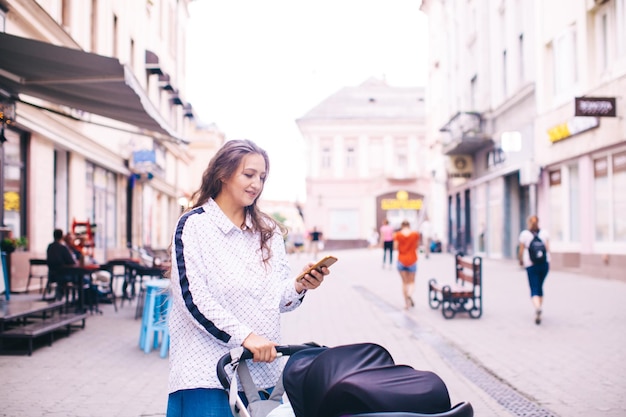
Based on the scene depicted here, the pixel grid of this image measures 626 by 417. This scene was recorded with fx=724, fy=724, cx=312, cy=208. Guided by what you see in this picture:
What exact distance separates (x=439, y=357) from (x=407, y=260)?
16.3 feet

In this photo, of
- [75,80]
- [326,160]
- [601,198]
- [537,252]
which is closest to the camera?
[75,80]

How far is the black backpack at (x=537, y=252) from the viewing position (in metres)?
10.8

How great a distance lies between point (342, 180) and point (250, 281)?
5604 cm

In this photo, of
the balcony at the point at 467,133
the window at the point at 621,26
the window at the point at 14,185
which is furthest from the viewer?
the balcony at the point at 467,133

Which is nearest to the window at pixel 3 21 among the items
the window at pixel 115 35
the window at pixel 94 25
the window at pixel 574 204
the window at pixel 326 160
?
the window at pixel 94 25

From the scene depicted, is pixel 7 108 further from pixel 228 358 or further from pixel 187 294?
pixel 228 358

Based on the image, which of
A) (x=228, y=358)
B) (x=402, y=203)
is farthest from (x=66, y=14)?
(x=402, y=203)

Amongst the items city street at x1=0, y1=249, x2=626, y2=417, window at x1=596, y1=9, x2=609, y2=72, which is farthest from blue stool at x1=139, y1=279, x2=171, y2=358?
window at x1=596, y1=9, x2=609, y2=72

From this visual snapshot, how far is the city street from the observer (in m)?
6.07

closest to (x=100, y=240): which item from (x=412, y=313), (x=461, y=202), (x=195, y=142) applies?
(x=412, y=313)

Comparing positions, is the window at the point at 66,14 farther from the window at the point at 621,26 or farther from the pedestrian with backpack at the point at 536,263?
the window at the point at 621,26

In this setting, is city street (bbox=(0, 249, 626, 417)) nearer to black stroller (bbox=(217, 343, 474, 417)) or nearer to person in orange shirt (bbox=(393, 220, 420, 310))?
person in orange shirt (bbox=(393, 220, 420, 310))

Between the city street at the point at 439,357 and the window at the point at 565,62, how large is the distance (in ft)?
27.0

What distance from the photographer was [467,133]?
99.8ft
